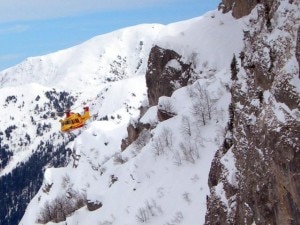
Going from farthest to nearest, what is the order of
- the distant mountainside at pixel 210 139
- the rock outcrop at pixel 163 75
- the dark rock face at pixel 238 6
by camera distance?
the rock outcrop at pixel 163 75, the dark rock face at pixel 238 6, the distant mountainside at pixel 210 139

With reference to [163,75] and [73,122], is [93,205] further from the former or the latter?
[73,122]

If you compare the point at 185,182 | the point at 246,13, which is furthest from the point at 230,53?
the point at 185,182

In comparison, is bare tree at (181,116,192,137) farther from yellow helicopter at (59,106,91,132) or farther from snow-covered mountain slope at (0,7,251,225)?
yellow helicopter at (59,106,91,132)

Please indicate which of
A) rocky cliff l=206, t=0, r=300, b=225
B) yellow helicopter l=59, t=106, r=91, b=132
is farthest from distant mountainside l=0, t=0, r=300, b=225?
yellow helicopter l=59, t=106, r=91, b=132

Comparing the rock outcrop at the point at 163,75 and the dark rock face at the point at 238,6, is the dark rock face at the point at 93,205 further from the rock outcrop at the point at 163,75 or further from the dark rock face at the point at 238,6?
the dark rock face at the point at 238,6

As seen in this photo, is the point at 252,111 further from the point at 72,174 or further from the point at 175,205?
the point at 72,174

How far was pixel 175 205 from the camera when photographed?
149 ft

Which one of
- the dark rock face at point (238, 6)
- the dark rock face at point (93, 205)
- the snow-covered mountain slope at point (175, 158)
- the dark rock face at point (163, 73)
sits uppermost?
the dark rock face at point (238, 6)

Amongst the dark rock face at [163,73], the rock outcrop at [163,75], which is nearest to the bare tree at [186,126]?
the rock outcrop at [163,75]

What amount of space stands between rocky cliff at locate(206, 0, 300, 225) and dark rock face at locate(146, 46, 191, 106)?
34887mm

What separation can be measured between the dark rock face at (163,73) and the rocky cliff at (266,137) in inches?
1373

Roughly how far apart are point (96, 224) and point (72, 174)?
3893 cm

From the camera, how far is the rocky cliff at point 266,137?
23.8 m

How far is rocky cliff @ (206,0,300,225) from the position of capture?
2377cm
